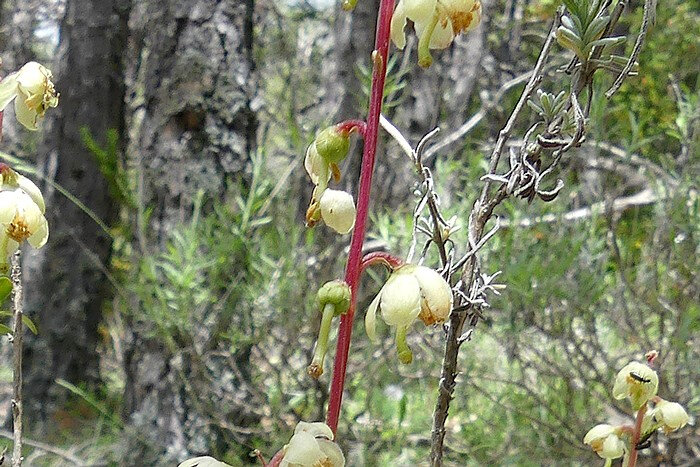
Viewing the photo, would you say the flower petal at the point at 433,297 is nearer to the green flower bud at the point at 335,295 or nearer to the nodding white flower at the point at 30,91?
the green flower bud at the point at 335,295

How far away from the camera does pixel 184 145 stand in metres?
1.76

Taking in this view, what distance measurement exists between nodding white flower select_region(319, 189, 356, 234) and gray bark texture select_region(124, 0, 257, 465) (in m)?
1.24

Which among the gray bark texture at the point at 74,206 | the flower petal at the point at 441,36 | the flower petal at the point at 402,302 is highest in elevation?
the gray bark texture at the point at 74,206

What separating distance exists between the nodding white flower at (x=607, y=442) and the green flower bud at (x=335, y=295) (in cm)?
34

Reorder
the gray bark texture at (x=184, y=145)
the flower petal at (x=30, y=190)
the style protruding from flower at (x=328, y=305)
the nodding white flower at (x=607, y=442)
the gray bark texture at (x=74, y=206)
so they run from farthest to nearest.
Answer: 1. the gray bark texture at (x=74, y=206)
2. the gray bark texture at (x=184, y=145)
3. the nodding white flower at (x=607, y=442)
4. the flower petal at (x=30, y=190)
5. the style protruding from flower at (x=328, y=305)

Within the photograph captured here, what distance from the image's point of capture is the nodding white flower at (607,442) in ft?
2.11

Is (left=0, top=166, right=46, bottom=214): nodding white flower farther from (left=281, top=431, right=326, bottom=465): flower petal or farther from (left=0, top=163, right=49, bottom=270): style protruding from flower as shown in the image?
(left=281, top=431, right=326, bottom=465): flower petal

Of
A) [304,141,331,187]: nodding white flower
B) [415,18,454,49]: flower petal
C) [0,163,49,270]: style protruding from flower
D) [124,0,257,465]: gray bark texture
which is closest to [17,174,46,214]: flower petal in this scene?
[0,163,49,270]: style protruding from flower

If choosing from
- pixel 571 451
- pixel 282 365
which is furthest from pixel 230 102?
pixel 571 451

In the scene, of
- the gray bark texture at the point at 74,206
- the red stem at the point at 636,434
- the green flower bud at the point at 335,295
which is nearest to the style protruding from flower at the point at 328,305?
the green flower bud at the point at 335,295

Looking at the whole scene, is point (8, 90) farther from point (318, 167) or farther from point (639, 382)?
point (639, 382)

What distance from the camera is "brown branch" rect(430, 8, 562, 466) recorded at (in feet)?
1.72

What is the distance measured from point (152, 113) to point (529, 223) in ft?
3.06

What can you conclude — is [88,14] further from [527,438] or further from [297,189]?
Result: [527,438]
